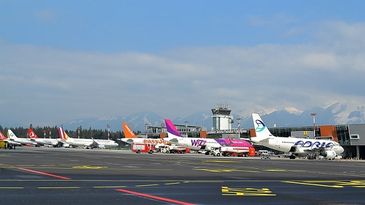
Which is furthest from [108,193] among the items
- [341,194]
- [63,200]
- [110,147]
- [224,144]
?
[110,147]

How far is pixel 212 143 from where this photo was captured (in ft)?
374

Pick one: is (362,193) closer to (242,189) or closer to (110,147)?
(242,189)

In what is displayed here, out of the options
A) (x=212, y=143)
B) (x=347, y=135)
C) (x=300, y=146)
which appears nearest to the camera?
(x=300, y=146)

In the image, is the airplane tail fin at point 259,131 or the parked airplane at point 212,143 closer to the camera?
the airplane tail fin at point 259,131

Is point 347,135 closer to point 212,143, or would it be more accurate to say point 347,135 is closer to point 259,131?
point 212,143

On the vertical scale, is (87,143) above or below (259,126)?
below

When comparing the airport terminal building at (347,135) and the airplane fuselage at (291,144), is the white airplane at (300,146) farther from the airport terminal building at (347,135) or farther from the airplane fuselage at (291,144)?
the airport terminal building at (347,135)

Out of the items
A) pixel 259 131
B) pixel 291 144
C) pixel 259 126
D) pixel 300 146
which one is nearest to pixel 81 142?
pixel 259 126

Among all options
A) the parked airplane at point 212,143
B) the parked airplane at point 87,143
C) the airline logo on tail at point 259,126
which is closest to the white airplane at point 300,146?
the airline logo on tail at point 259,126

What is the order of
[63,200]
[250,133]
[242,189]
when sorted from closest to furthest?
[63,200], [242,189], [250,133]

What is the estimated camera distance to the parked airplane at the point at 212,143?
104688 mm

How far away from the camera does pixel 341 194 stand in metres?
19.7

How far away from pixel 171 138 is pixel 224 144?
1524 cm

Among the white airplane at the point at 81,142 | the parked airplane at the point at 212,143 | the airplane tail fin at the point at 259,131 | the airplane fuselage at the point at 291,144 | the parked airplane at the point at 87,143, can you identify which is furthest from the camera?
the parked airplane at the point at 87,143
